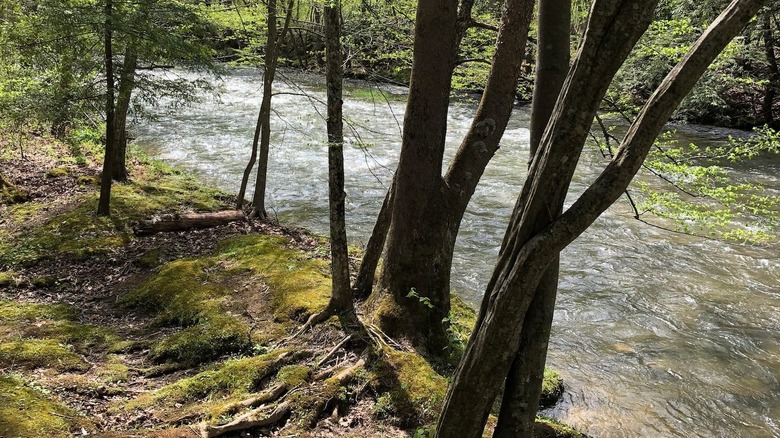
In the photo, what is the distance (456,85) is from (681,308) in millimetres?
4593

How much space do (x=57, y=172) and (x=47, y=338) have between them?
687 centimetres

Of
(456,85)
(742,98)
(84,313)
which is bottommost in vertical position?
(84,313)

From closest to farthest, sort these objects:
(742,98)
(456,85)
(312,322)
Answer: (312,322), (456,85), (742,98)

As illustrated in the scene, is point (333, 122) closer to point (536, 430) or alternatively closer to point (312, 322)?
point (312, 322)

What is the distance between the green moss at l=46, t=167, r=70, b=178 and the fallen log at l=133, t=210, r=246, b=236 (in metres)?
3.41

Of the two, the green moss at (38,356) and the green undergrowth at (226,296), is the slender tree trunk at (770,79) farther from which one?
the green moss at (38,356)

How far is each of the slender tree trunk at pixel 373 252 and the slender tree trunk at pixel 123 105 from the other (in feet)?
15.5

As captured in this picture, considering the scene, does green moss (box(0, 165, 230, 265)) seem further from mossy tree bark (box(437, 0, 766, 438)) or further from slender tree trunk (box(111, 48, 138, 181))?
mossy tree bark (box(437, 0, 766, 438))

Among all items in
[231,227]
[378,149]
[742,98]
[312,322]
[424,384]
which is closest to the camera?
[424,384]

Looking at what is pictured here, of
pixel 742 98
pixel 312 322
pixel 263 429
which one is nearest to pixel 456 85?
pixel 312 322

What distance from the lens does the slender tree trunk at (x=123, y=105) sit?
7825mm

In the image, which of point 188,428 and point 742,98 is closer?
point 188,428

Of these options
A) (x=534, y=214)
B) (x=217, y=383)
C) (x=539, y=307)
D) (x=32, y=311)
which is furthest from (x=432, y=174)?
(x=32, y=311)

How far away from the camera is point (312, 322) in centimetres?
519
